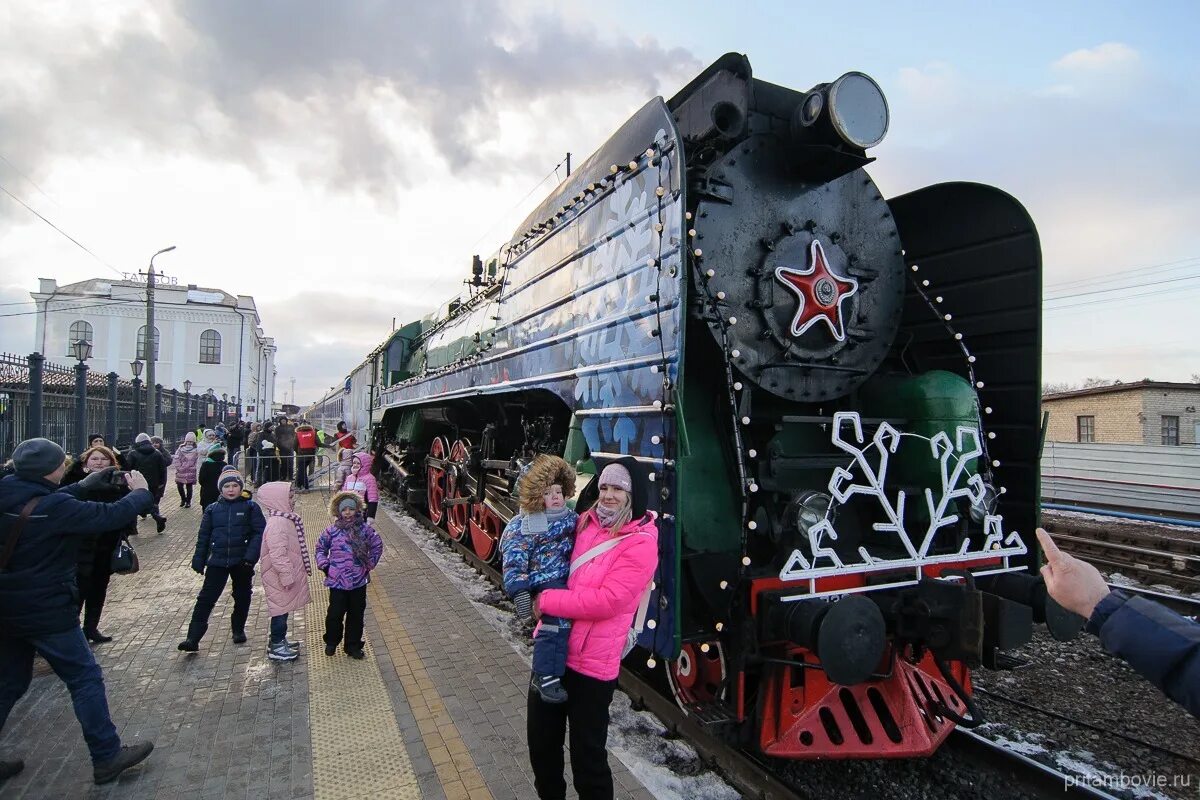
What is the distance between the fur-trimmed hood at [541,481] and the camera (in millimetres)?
2619

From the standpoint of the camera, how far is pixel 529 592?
252 centimetres

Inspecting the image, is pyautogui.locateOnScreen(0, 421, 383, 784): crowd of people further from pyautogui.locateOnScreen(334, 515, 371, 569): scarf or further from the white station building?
the white station building

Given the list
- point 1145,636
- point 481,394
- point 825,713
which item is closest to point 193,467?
point 481,394

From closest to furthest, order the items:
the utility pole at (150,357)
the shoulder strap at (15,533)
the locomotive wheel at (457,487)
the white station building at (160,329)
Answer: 1. the shoulder strap at (15,533)
2. the locomotive wheel at (457,487)
3. the utility pole at (150,357)
4. the white station building at (160,329)

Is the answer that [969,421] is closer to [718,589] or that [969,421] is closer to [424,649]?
[718,589]

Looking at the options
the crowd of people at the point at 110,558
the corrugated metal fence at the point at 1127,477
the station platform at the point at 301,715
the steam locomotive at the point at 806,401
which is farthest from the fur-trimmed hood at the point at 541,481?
the corrugated metal fence at the point at 1127,477

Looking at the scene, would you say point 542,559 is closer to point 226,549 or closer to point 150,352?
point 226,549

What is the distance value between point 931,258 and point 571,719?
3802 mm

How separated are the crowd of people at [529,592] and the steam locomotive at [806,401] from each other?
511 mm

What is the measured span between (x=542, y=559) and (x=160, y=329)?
47369 mm

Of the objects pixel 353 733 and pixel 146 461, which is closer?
pixel 353 733

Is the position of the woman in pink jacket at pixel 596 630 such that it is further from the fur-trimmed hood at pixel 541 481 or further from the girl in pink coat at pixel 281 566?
the girl in pink coat at pixel 281 566

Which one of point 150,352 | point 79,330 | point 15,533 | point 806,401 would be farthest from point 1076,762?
point 79,330

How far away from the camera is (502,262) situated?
6430 millimetres
